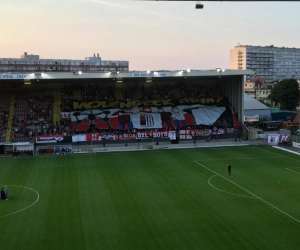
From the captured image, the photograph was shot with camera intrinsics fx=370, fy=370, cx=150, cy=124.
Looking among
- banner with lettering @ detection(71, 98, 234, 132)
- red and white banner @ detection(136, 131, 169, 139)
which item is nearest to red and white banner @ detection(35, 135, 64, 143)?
banner with lettering @ detection(71, 98, 234, 132)

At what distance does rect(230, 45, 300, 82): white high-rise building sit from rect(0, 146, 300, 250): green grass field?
128826mm

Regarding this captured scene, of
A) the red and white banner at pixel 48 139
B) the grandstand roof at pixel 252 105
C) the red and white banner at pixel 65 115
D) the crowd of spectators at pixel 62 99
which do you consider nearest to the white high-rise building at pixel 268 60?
the grandstand roof at pixel 252 105

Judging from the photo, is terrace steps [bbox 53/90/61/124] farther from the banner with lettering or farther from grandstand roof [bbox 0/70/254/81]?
grandstand roof [bbox 0/70/254/81]

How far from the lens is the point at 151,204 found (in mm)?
21531

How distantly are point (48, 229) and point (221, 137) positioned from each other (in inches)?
1339

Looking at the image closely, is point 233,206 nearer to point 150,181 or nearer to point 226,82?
point 150,181

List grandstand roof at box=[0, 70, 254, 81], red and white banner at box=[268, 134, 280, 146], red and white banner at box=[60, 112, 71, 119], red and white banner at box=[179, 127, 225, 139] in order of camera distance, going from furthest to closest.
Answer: red and white banner at box=[60, 112, 71, 119]
red and white banner at box=[179, 127, 225, 139]
red and white banner at box=[268, 134, 280, 146]
grandstand roof at box=[0, 70, 254, 81]

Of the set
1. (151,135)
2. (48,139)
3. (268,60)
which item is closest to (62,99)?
(48,139)

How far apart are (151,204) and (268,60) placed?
6029 inches

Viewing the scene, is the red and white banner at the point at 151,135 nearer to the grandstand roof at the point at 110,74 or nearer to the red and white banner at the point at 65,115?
the grandstand roof at the point at 110,74

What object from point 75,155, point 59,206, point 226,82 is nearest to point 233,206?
point 59,206

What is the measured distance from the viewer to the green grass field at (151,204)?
1634 cm

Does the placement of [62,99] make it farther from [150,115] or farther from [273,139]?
[273,139]

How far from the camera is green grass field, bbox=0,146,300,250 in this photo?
16.3 metres
